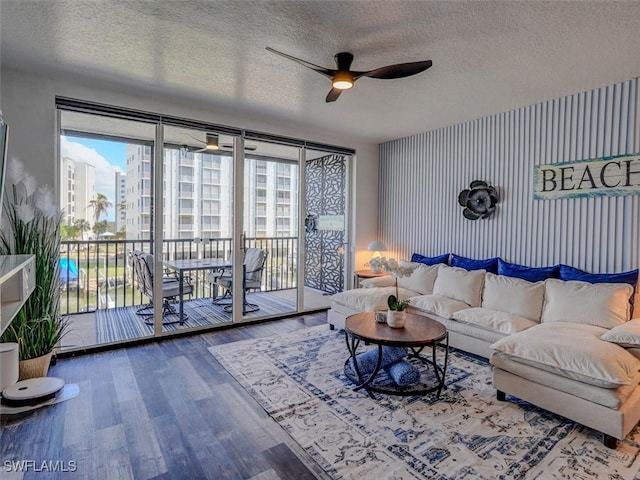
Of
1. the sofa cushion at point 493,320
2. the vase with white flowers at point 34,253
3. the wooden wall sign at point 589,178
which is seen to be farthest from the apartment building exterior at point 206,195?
the wooden wall sign at point 589,178

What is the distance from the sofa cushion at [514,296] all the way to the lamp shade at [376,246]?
1.82 m

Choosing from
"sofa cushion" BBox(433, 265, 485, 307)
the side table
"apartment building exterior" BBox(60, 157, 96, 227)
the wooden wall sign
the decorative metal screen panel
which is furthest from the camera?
the decorative metal screen panel

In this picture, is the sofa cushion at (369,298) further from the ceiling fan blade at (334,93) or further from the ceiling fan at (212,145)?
the ceiling fan at (212,145)

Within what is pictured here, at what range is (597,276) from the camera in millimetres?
3277

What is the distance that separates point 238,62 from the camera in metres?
2.89

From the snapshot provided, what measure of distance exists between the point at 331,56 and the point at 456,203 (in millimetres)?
2793

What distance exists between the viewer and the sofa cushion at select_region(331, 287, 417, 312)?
12.9 feet

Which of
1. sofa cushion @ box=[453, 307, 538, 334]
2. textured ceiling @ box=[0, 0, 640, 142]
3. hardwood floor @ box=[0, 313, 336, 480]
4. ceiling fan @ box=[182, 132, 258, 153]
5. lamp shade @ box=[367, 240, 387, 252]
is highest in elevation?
textured ceiling @ box=[0, 0, 640, 142]

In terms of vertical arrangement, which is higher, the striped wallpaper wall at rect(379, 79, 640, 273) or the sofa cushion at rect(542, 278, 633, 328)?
the striped wallpaper wall at rect(379, 79, 640, 273)

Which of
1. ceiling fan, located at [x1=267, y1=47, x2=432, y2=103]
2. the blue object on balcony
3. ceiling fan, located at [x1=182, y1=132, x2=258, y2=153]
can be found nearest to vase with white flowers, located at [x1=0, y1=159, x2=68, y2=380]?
the blue object on balcony

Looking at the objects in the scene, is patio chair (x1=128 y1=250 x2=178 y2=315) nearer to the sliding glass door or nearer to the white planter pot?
the sliding glass door

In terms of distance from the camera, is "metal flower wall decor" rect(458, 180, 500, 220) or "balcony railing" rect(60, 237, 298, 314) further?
"balcony railing" rect(60, 237, 298, 314)

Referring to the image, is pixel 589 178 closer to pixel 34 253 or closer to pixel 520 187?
pixel 520 187

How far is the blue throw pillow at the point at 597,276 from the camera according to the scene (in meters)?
3.10
